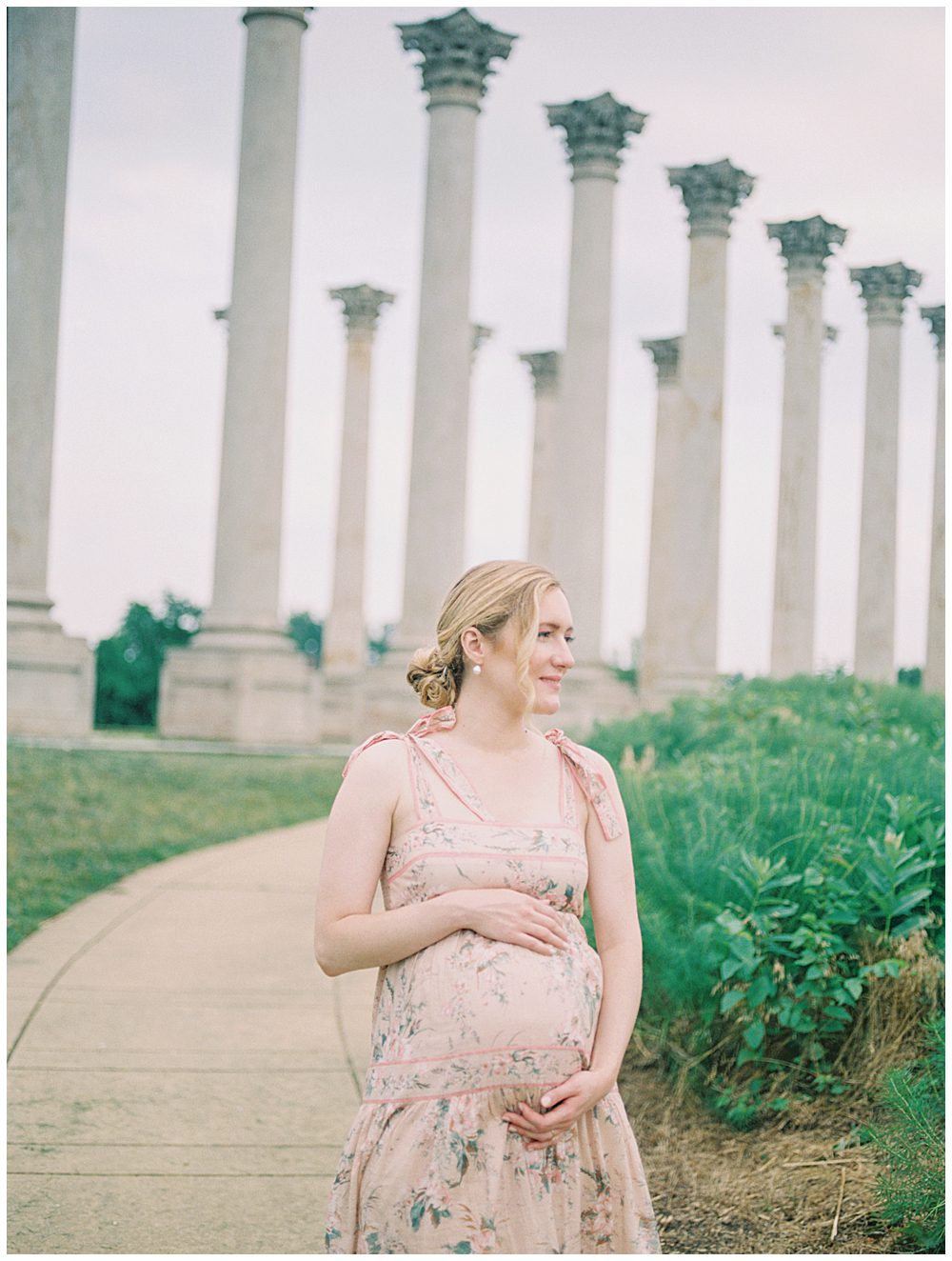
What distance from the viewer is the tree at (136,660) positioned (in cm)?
10356

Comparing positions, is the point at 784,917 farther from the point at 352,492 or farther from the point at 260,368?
the point at 352,492

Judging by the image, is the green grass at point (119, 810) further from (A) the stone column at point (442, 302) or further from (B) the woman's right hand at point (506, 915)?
(B) the woman's right hand at point (506, 915)

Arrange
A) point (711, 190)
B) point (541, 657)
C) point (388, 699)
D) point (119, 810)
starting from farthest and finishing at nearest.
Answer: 1. point (711, 190)
2. point (388, 699)
3. point (119, 810)
4. point (541, 657)

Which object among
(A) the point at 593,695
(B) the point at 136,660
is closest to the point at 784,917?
(A) the point at 593,695

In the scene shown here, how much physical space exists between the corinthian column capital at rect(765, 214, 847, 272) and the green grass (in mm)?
43254

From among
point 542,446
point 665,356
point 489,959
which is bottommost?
point 489,959

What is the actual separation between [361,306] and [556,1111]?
81.4m

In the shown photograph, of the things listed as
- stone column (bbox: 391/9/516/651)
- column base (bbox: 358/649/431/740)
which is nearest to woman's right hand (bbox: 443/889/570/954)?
column base (bbox: 358/649/431/740)

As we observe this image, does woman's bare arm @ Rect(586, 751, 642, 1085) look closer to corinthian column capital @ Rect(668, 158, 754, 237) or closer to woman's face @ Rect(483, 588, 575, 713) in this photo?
woman's face @ Rect(483, 588, 575, 713)

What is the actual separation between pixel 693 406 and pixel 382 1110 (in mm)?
62543

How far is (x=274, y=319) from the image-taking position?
5022cm

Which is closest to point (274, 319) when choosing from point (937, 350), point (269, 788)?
point (269, 788)

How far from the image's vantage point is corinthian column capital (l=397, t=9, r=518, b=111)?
183ft

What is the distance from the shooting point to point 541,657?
769 centimetres
